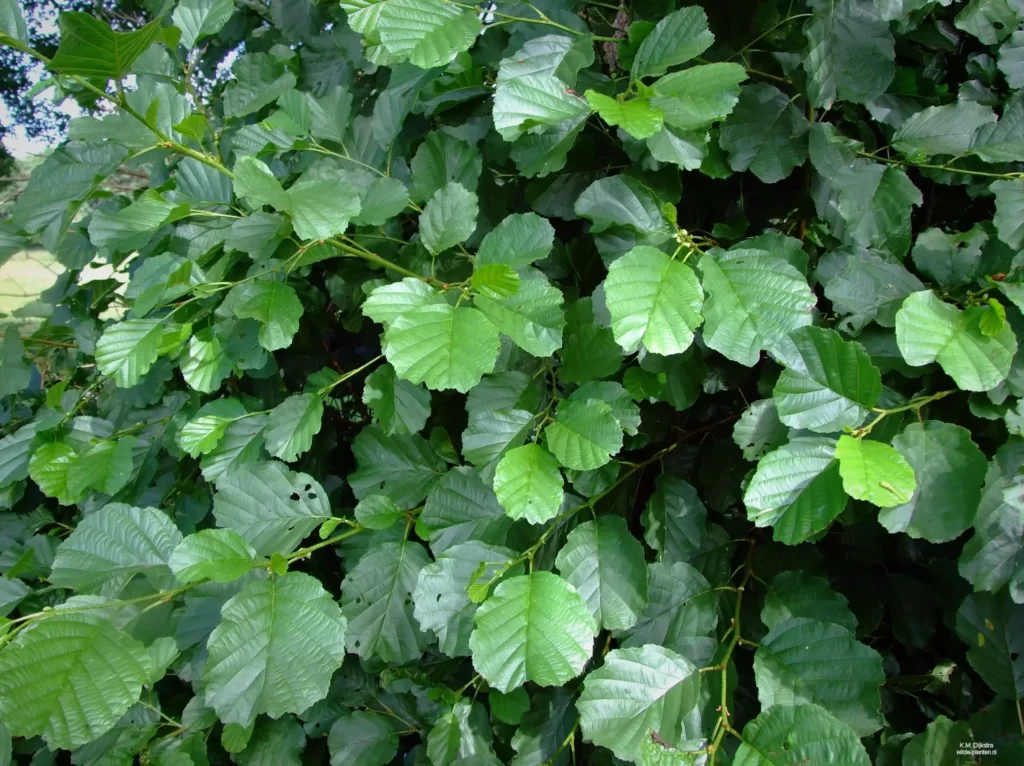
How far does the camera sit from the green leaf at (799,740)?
22.0 inches

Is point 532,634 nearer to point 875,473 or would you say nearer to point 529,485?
point 529,485

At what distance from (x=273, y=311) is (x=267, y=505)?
9.5 inches

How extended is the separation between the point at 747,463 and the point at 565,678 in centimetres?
37

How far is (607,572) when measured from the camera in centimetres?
72

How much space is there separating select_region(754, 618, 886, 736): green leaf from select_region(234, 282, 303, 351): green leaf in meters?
0.63

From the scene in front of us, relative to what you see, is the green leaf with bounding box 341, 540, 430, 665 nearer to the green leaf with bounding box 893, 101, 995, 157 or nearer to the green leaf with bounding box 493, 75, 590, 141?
the green leaf with bounding box 493, 75, 590, 141

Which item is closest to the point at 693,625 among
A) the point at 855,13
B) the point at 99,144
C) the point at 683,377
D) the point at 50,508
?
the point at 683,377

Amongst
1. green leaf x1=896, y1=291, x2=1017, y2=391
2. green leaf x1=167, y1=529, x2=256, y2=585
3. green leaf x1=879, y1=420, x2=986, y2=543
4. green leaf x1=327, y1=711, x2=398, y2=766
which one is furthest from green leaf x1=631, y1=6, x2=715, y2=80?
green leaf x1=327, y1=711, x2=398, y2=766

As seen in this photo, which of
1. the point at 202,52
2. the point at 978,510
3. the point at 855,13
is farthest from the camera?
the point at 202,52

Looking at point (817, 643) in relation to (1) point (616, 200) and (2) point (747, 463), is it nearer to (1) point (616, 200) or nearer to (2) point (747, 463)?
(2) point (747, 463)

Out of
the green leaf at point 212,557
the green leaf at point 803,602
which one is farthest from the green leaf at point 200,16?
the green leaf at point 803,602

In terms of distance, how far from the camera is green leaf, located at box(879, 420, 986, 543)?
0.57m

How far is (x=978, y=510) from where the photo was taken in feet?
1.92

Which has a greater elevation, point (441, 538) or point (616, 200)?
point (616, 200)
